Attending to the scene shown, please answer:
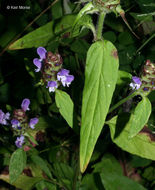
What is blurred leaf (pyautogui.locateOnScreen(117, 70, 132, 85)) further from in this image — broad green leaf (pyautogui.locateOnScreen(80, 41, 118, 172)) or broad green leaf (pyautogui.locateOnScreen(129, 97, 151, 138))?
broad green leaf (pyautogui.locateOnScreen(80, 41, 118, 172))

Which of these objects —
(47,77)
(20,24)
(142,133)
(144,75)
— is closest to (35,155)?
(47,77)

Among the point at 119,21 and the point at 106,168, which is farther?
the point at 119,21

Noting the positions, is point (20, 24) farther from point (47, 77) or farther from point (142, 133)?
point (142, 133)

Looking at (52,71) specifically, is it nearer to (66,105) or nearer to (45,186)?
(66,105)

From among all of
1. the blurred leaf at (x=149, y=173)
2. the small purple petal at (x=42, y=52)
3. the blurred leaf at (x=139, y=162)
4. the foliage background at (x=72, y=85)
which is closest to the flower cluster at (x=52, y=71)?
the small purple petal at (x=42, y=52)

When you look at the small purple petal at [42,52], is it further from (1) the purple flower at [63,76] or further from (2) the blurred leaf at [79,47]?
(2) the blurred leaf at [79,47]

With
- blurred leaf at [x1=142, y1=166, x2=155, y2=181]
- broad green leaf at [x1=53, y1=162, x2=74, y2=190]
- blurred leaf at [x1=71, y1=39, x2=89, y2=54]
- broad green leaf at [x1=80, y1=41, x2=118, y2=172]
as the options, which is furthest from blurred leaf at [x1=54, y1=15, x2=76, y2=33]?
blurred leaf at [x1=142, y1=166, x2=155, y2=181]
